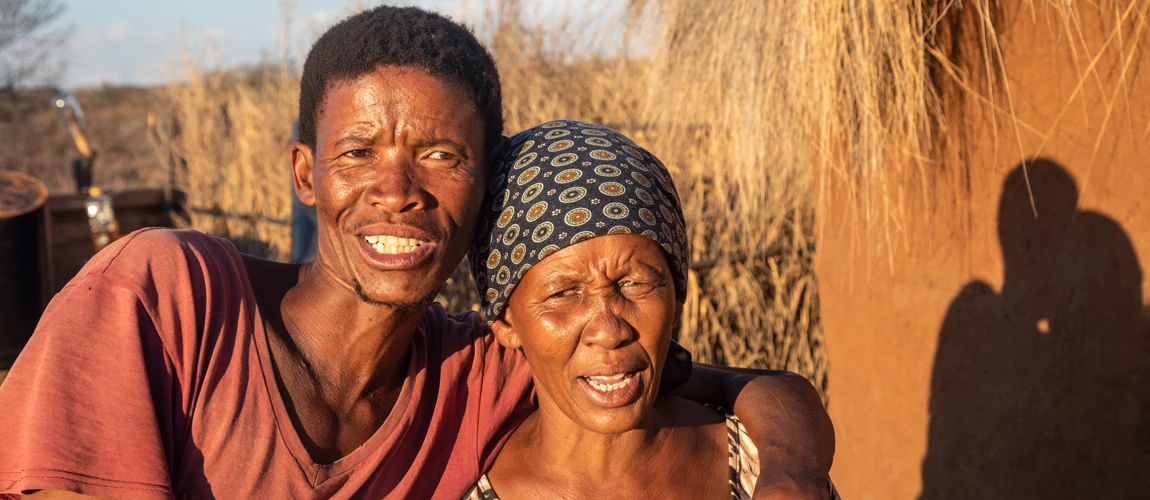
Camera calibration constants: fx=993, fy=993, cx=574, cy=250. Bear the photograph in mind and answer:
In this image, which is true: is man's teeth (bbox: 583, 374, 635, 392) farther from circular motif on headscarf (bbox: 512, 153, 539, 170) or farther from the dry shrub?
the dry shrub

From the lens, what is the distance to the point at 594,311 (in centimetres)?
199

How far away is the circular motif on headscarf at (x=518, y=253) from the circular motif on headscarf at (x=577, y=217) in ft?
0.36

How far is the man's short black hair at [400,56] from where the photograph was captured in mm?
2051

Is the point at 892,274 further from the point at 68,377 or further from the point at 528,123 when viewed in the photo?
the point at 528,123

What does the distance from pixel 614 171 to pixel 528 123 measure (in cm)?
519

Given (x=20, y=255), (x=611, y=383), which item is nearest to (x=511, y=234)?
(x=611, y=383)

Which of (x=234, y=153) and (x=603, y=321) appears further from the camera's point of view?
(x=234, y=153)

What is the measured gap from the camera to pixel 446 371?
7.80 ft

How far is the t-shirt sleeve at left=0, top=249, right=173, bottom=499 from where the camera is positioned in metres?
1.68

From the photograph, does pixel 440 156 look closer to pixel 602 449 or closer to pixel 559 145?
pixel 559 145

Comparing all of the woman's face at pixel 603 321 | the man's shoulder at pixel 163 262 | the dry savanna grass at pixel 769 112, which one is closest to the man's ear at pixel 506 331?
the woman's face at pixel 603 321

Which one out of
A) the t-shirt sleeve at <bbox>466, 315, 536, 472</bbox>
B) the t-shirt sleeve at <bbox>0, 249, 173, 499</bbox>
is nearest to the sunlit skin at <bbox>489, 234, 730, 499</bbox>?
the t-shirt sleeve at <bbox>466, 315, 536, 472</bbox>

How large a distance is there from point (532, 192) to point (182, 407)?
805mm

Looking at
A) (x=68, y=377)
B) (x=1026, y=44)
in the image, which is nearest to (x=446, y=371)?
(x=68, y=377)
